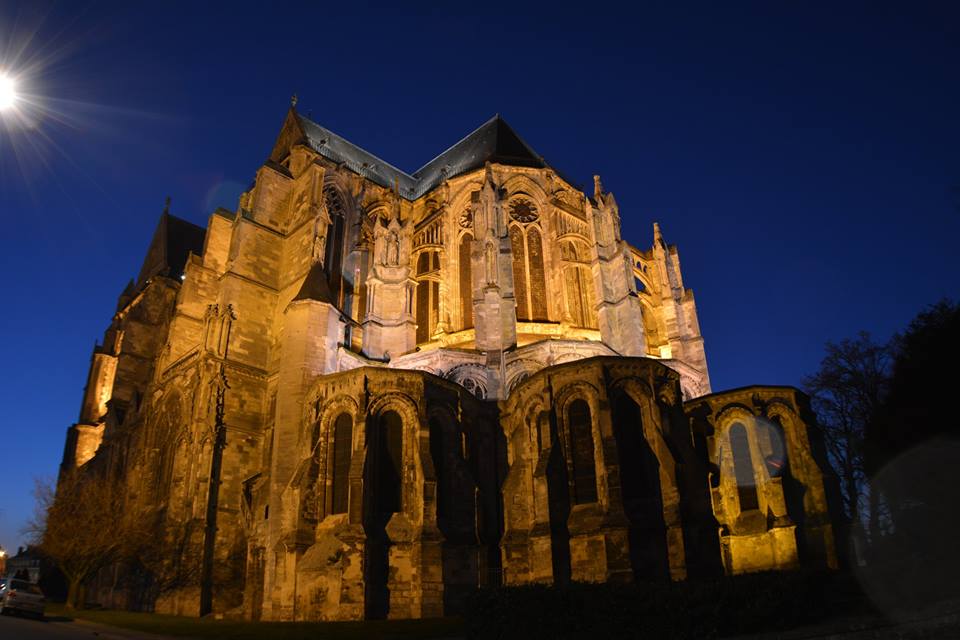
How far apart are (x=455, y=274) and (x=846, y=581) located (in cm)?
→ 2214

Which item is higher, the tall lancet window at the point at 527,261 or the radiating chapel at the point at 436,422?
the tall lancet window at the point at 527,261

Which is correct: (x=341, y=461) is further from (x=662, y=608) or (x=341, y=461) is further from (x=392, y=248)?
(x=392, y=248)

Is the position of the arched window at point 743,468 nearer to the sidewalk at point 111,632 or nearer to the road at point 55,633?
the sidewalk at point 111,632

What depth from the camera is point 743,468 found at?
66.4ft

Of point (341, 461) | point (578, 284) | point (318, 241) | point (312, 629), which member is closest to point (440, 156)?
point (578, 284)

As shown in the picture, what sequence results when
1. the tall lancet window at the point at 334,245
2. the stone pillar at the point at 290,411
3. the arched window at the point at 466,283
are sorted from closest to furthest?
the stone pillar at the point at 290,411
the arched window at the point at 466,283
the tall lancet window at the point at 334,245

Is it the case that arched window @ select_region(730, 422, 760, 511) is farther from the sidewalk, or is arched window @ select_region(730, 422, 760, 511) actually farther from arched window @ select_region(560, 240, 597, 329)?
the sidewalk

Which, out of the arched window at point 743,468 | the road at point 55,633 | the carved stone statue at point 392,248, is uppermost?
the carved stone statue at point 392,248

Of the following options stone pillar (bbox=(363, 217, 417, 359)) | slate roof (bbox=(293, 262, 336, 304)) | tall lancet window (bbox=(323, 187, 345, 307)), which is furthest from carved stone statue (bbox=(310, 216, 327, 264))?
tall lancet window (bbox=(323, 187, 345, 307))

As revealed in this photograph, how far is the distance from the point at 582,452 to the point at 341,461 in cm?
727

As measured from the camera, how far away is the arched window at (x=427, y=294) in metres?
30.2

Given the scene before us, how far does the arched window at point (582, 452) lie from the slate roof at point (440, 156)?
706 inches

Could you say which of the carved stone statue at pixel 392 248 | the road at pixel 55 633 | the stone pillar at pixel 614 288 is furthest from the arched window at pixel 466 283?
the road at pixel 55 633

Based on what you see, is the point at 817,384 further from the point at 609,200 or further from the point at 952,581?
the point at 952,581
